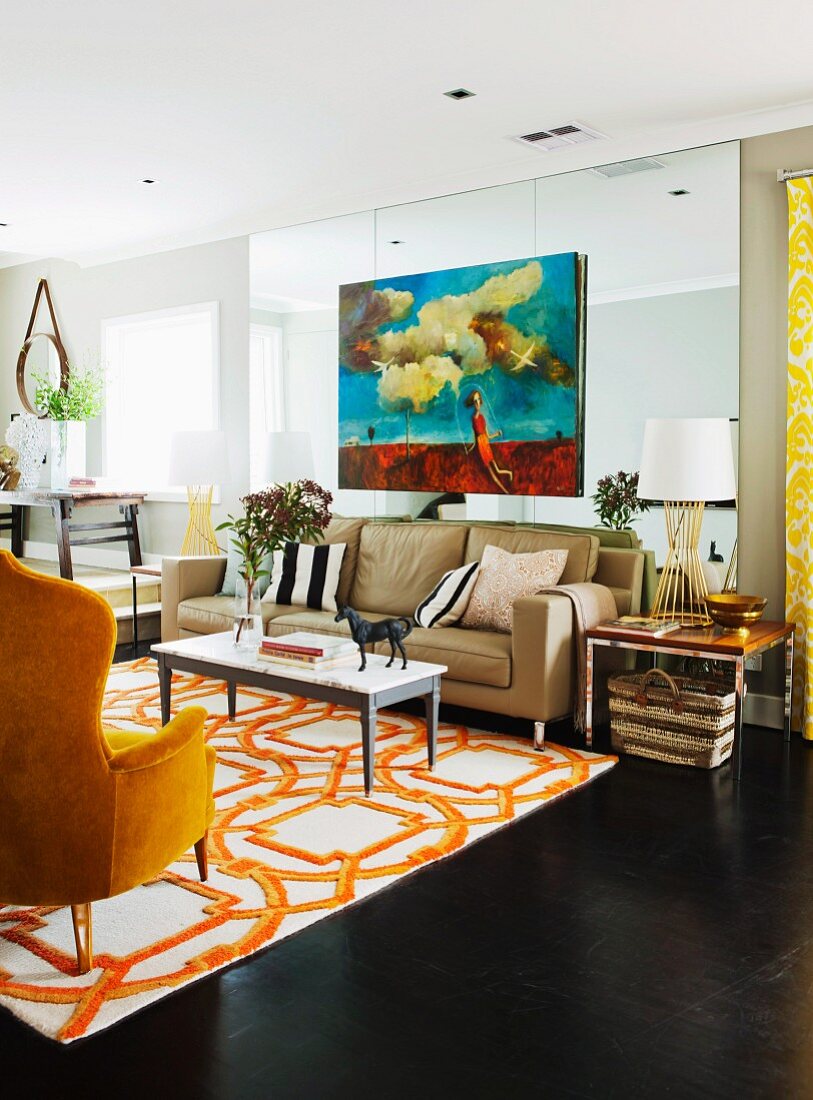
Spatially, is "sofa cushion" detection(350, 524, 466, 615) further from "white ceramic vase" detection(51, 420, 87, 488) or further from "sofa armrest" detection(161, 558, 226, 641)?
"white ceramic vase" detection(51, 420, 87, 488)

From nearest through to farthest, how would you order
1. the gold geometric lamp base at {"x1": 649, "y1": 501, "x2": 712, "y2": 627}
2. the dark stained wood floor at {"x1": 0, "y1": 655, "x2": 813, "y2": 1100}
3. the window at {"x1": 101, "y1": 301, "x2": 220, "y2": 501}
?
the dark stained wood floor at {"x1": 0, "y1": 655, "x2": 813, "y2": 1100}
the gold geometric lamp base at {"x1": 649, "y1": 501, "x2": 712, "y2": 627}
the window at {"x1": 101, "y1": 301, "x2": 220, "y2": 501}

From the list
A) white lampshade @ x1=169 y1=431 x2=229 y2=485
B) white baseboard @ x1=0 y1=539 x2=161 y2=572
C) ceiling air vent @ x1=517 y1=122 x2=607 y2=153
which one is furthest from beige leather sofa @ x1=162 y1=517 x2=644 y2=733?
white baseboard @ x1=0 y1=539 x2=161 y2=572

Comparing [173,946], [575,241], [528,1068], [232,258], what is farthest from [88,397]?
[528,1068]

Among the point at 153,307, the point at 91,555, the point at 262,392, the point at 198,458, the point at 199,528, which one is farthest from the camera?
the point at 91,555

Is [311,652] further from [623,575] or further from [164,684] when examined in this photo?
[623,575]

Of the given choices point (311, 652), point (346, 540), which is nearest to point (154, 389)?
point (346, 540)

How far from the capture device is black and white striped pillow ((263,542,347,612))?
5.61m

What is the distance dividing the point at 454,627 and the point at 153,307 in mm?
4018

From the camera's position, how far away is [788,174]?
14.8 ft

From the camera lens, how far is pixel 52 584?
7.34ft

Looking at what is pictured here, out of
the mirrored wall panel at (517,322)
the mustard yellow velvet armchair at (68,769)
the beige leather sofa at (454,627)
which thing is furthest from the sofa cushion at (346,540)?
the mustard yellow velvet armchair at (68,769)

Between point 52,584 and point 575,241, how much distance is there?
12.1ft

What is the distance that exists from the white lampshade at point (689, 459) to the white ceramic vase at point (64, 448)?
16.9ft

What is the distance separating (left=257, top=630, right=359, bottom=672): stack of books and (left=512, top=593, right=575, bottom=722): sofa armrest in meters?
0.76
